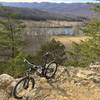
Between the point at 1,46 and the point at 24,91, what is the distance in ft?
102

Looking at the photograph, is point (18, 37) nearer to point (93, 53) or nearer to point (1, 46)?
point (1, 46)

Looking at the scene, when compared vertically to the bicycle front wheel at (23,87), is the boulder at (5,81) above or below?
below

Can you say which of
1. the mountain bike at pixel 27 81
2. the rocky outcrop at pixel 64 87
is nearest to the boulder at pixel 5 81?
the rocky outcrop at pixel 64 87

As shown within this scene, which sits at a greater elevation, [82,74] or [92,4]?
[82,74]

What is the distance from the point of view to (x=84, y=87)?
973 cm

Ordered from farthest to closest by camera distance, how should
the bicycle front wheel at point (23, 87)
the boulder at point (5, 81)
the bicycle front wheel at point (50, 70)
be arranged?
1. the bicycle front wheel at point (50, 70)
2. the boulder at point (5, 81)
3. the bicycle front wheel at point (23, 87)

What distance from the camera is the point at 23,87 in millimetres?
9242

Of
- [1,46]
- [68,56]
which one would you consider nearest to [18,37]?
[1,46]

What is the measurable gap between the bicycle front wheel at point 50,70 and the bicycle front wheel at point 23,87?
963 millimetres

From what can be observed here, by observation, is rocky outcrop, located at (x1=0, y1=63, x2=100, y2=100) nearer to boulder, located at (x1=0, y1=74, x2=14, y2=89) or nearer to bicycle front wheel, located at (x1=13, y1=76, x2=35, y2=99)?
boulder, located at (x1=0, y1=74, x2=14, y2=89)

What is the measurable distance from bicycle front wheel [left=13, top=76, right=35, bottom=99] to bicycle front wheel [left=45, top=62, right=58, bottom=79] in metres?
0.96

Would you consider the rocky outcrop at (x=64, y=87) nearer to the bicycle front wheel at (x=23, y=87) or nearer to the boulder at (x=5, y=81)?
the boulder at (x=5, y=81)

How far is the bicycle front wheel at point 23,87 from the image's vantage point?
29.4 ft

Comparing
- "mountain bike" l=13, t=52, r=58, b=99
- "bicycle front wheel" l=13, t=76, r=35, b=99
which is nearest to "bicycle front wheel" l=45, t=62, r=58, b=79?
"mountain bike" l=13, t=52, r=58, b=99
